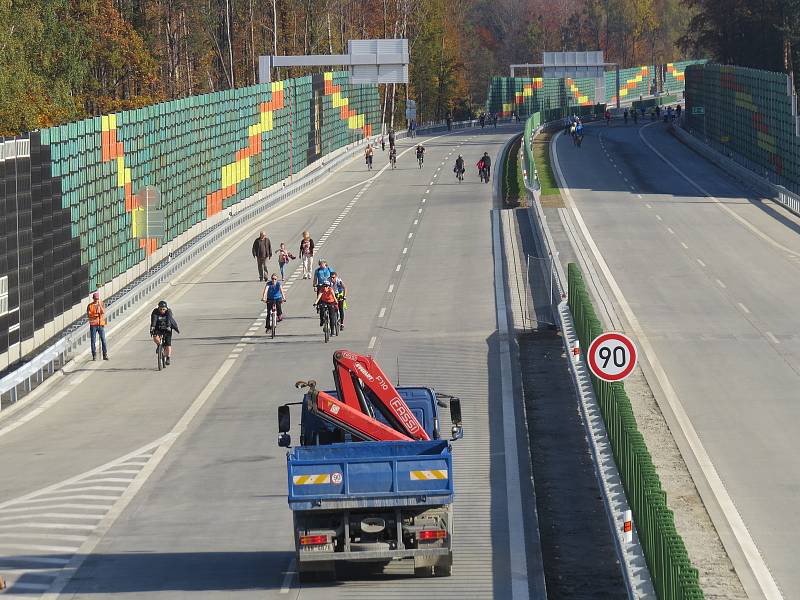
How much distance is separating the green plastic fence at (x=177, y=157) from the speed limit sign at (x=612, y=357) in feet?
62.4

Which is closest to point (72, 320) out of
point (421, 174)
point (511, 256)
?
point (511, 256)

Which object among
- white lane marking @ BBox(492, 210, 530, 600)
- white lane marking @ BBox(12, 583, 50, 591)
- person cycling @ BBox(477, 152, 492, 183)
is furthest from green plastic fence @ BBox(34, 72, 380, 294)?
white lane marking @ BBox(12, 583, 50, 591)

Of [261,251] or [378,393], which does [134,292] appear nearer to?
[261,251]

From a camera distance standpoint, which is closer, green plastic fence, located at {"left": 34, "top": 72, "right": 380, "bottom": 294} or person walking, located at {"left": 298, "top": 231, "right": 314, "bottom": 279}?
green plastic fence, located at {"left": 34, "top": 72, "right": 380, "bottom": 294}

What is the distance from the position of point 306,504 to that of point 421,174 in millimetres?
65068

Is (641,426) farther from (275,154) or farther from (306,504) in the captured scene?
(275,154)

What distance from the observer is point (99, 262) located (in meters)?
40.7

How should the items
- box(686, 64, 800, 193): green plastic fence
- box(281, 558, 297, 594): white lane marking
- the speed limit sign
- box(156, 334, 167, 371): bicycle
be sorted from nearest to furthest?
1. box(281, 558, 297, 594): white lane marking
2. the speed limit sign
3. box(156, 334, 167, 371): bicycle
4. box(686, 64, 800, 193): green plastic fence

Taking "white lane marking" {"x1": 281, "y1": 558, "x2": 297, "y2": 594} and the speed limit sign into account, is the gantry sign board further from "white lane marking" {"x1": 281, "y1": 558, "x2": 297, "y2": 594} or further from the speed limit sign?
"white lane marking" {"x1": 281, "y1": 558, "x2": 297, "y2": 594}

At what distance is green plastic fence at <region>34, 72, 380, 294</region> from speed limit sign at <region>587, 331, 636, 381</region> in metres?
19.0

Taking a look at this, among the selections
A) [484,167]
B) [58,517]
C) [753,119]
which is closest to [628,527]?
[58,517]

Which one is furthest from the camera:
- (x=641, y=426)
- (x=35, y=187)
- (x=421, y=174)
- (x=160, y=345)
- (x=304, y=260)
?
(x=421, y=174)

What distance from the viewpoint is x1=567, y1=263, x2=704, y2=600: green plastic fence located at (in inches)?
512

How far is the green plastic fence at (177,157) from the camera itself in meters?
39.8
